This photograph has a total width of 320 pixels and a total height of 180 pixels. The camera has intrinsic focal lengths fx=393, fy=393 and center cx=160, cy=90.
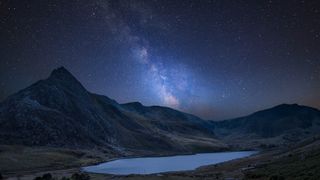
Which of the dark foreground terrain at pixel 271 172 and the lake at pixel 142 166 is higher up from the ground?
the lake at pixel 142 166

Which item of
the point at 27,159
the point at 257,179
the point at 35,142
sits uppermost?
the point at 35,142

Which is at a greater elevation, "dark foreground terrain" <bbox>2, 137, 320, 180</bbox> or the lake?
the lake

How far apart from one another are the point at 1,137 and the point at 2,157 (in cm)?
6806

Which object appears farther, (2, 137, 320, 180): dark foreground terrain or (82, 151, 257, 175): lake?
(82, 151, 257, 175): lake

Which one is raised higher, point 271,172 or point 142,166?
point 142,166

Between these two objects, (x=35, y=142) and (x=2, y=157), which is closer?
(x=2, y=157)

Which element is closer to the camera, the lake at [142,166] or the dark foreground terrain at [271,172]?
the dark foreground terrain at [271,172]

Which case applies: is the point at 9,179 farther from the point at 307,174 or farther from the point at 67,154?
the point at 67,154

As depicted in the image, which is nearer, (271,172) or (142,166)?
(271,172)

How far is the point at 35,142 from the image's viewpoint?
19062 centimetres

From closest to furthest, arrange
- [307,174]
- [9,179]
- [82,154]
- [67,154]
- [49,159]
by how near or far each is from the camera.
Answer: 1. [307,174]
2. [9,179]
3. [49,159]
4. [67,154]
5. [82,154]

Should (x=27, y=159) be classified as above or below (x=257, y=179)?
above

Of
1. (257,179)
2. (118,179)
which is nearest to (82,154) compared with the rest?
(118,179)

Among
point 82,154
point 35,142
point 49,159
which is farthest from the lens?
point 35,142
